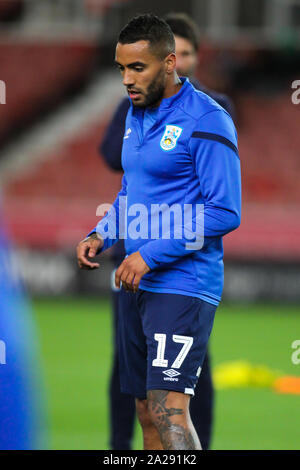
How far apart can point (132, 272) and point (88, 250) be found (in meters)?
0.40

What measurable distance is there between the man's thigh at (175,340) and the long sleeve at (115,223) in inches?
18.1

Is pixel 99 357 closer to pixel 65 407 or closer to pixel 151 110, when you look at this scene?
pixel 65 407

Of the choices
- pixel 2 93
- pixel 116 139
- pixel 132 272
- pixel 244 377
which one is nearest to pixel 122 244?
pixel 116 139

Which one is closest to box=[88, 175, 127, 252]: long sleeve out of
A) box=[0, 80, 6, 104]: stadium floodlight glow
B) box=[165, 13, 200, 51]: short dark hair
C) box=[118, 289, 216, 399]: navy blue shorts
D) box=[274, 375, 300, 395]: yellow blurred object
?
box=[118, 289, 216, 399]: navy blue shorts

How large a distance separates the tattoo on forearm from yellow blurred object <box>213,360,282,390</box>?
4.23 m

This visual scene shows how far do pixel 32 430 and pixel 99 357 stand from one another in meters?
5.71

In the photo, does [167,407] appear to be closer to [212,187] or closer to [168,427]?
[168,427]

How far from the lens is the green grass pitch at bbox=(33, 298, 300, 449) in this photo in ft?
20.7

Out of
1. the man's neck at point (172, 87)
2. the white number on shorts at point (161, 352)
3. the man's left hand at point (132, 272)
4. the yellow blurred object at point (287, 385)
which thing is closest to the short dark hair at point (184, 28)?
the man's neck at point (172, 87)

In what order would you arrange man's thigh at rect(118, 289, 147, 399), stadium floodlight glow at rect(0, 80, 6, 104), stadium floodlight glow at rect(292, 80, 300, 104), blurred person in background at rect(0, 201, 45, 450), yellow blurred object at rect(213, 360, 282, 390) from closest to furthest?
blurred person in background at rect(0, 201, 45, 450), man's thigh at rect(118, 289, 147, 399), yellow blurred object at rect(213, 360, 282, 390), stadium floodlight glow at rect(292, 80, 300, 104), stadium floodlight glow at rect(0, 80, 6, 104)

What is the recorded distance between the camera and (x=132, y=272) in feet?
12.7

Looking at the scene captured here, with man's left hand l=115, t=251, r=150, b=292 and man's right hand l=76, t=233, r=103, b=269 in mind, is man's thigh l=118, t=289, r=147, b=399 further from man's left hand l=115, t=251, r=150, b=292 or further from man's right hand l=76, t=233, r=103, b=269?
man's left hand l=115, t=251, r=150, b=292

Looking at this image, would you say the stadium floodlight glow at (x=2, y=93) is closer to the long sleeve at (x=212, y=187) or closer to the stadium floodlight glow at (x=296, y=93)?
the stadium floodlight glow at (x=296, y=93)

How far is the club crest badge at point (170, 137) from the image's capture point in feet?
12.9
